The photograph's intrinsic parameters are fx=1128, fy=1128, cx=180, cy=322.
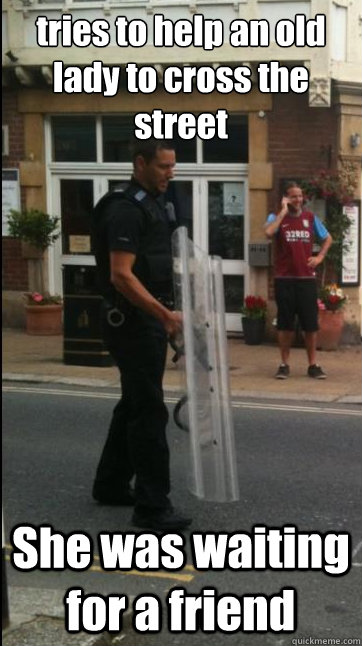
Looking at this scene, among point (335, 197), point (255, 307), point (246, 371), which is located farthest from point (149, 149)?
point (255, 307)

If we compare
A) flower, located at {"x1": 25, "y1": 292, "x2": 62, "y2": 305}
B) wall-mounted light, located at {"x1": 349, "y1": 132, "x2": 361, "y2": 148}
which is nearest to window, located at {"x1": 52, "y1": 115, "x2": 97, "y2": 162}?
flower, located at {"x1": 25, "y1": 292, "x2": 62, "y2": 305}

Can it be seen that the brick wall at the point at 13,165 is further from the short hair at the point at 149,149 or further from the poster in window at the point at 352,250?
the short hair at the point at 149,149

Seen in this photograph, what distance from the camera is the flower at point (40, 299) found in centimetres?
1580

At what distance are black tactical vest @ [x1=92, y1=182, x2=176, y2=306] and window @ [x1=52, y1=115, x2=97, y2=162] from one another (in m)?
10.2

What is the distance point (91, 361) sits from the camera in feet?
42.4

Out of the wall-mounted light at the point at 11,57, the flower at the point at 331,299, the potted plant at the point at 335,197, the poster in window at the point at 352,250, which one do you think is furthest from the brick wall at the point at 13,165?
the poster in window at the point at 352,250

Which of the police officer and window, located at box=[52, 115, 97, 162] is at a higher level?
window, located at box=[52, 115, 97, 162]

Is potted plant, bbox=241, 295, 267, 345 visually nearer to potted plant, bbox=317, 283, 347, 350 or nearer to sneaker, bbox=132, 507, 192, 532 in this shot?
potted plant, bbox=317, 283, 347, 350

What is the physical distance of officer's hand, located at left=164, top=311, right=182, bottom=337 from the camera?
5.59 meters

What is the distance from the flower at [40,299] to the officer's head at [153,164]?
1006 centimetres

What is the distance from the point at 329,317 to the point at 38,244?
428 centimetres

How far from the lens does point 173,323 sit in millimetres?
5605

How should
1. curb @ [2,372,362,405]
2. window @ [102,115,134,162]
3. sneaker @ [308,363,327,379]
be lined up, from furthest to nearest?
window @ [102,115,134,162], sneaker @ [308,363,327,379], curb @ [2,372,362,405]

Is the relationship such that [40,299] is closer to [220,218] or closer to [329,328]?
[220,218]
